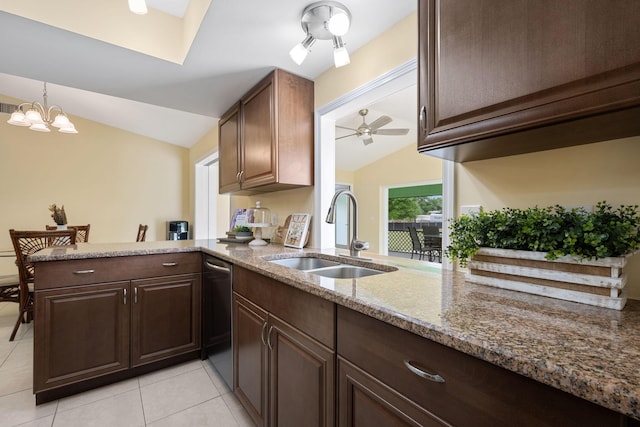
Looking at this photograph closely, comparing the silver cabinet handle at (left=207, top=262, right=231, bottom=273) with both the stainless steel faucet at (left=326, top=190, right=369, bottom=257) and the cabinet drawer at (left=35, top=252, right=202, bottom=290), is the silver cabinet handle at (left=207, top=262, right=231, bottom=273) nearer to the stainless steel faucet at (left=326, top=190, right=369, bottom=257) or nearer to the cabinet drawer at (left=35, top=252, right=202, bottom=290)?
the cabinet drawer at (left=35, top=252, right=202, bottom=290)

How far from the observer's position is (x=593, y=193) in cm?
90

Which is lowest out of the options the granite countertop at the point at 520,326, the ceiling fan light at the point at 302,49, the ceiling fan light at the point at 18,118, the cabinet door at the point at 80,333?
the cabinet door at the point at 80,333

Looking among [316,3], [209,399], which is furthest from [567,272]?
[209,399]

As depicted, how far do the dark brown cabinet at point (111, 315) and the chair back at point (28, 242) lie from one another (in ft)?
3.55

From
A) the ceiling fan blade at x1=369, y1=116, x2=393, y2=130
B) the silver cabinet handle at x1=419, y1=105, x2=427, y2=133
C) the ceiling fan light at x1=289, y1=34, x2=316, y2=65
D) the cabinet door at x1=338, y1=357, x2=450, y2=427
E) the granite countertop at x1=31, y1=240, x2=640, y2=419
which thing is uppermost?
the ceiling fan blade at x1=369, y1=116, x2=393, y2=130

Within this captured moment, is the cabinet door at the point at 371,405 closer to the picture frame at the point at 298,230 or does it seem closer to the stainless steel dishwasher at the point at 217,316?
the stainless steel dishwasher at the point at 217,316

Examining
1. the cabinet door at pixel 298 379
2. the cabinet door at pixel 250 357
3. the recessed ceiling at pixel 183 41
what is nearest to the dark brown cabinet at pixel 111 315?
the cabinet door at pixel 250 357

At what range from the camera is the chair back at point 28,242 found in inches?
95.3

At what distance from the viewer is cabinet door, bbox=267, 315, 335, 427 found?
0.98 m

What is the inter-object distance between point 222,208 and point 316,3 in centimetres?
447

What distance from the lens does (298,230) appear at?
7.33ft

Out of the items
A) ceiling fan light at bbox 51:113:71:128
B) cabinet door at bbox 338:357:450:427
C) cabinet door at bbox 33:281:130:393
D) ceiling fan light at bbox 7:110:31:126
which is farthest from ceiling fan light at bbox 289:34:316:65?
ceiling fan light at bbox 7:110:31:126

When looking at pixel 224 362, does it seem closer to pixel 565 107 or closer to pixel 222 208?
pixel 565 107

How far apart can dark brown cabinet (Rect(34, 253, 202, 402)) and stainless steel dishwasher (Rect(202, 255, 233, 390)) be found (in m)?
0.10
